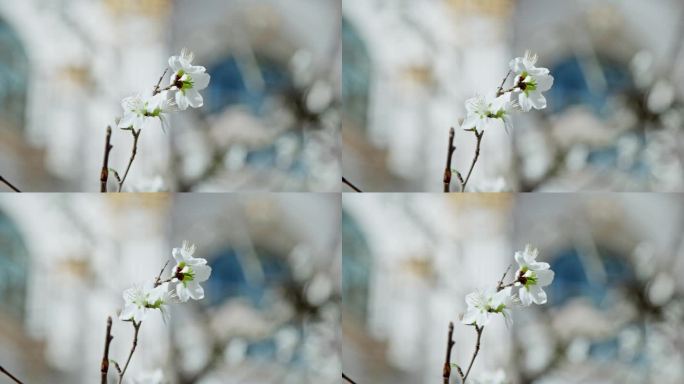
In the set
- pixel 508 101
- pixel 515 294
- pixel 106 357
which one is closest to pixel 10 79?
pixel 106 357

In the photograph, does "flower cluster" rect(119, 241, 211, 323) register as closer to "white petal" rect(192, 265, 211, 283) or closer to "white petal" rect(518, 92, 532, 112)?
"white petal" rect(192, 265, 211, 283)

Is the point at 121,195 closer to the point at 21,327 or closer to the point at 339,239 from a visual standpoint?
the point at 21,327

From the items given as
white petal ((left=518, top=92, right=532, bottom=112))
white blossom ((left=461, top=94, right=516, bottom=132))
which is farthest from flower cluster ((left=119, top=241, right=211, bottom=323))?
white petal ((left=518, top=92, right=532, bottom=112))

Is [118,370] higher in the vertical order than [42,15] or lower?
lower

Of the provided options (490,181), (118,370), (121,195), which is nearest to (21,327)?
(118,370)

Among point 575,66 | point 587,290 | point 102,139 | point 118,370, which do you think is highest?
point 575,66

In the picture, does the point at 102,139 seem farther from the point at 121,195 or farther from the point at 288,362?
the point at 288,362

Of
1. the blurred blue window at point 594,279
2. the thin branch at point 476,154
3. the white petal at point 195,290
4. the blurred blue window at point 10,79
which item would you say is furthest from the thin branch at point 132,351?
the blurred blue window at point 594,279
